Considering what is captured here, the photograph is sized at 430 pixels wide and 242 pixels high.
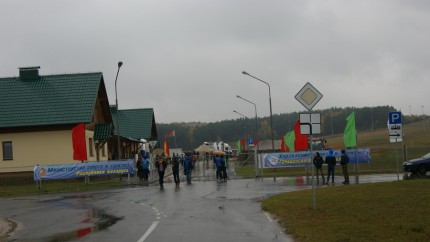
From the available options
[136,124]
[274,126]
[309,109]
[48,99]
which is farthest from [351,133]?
[274,126]

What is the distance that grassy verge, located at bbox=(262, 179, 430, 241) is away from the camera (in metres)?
10.4

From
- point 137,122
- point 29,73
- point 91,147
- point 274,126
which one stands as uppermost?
point 29,73

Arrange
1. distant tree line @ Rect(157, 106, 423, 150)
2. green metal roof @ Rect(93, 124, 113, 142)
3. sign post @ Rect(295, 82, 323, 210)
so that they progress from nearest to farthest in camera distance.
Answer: sign post @ Rect(295, 82, 323, 210) < green metal roof @ Rect(93, 124, 113, 142) < distant tree line @ Rect(157, 106, 423, 150)

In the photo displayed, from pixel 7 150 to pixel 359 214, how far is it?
1360 inches

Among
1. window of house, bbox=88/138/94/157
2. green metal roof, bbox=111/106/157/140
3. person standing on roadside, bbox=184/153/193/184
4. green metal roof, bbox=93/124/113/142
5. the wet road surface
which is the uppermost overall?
green metal roof, bbox=111/106/157/140

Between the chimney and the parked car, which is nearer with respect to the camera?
the parked car

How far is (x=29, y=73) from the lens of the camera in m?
46.2

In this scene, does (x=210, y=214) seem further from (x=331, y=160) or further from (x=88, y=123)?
(x=88, y=123)

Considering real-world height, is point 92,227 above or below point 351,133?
below

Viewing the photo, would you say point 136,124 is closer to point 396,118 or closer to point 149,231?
point 396,118

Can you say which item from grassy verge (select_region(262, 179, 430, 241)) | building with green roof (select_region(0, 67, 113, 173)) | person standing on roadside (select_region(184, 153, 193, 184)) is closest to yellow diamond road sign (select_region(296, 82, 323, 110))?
grassy verge (select_region(262, 179, 430, 241))

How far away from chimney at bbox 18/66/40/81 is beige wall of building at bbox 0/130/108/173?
6.49 m

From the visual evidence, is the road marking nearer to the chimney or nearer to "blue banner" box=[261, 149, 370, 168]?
"blue banner" box=[261, 149, 370, 168]

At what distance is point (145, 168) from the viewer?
35.6m
